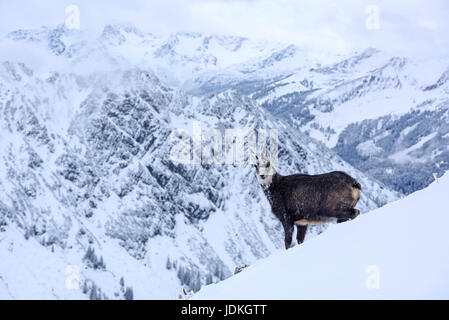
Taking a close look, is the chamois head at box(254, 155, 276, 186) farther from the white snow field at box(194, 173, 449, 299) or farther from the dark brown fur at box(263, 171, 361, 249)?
the white snow field at box(194, 173, 449, 299)

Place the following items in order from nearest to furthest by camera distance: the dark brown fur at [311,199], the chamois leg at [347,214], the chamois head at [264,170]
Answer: the chamois leg at [347,214]
the dark brown fur at [311,199]
the chamois head at [264,170]

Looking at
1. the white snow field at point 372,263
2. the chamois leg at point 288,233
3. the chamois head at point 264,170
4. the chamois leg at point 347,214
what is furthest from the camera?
the chamois head at point 264,170

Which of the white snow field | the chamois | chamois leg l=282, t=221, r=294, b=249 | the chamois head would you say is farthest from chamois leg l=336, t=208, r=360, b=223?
the chamois head

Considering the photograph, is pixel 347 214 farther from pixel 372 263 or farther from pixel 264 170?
pixel 372 263

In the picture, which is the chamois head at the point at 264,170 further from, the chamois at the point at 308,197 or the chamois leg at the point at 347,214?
the chamois leg at the point at 347,214

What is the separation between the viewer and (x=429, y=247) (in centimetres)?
880

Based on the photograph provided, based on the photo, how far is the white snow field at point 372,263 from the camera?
25.9 feet

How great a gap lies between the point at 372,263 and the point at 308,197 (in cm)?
742

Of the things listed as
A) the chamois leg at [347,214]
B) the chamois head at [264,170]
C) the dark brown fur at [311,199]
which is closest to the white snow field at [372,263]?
the chamois leg at [347,214]

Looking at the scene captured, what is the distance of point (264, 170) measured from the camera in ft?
56.7

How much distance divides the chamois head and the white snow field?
168 inches

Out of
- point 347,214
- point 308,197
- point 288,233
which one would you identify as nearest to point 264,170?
point 308,197

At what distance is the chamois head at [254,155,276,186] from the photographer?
55.6 feet
